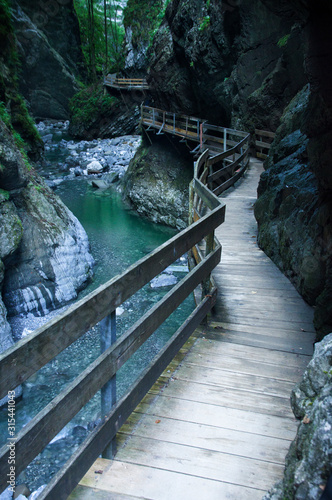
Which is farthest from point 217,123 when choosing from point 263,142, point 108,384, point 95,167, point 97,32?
point 97,32

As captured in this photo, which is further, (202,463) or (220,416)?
(220,416)

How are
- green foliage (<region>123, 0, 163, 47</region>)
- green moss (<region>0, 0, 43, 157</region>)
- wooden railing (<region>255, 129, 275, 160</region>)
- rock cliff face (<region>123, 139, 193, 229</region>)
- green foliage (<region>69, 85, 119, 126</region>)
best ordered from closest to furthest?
wooden railing (<region>255, 129, 275, 160</region>)
green moss (<region>0, 0, 43, 157</region>)
rock cliff face (<region>123, 139, 193, 229</region>)
green foliage (<region>123, 0, 163, 47</region>)
green foliage (<region>69, 85, 119, 126</region>)

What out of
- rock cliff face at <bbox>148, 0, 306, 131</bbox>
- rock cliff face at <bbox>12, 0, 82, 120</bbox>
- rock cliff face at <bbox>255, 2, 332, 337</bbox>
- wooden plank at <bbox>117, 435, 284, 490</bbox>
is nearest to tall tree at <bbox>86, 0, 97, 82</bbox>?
rock cliff face at <bbox>12, 0, 82, 120</bbox>

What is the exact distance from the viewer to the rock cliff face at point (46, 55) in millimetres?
42875

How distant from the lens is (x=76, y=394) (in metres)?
1.85

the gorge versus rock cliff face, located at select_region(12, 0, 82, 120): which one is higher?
rock cliff face, located at select_region(12, 0, 82, 120)

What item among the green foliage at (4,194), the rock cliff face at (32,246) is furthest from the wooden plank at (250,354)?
the green foliage at (4,194)

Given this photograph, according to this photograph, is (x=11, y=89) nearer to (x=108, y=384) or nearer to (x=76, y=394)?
(x=108, y=384)

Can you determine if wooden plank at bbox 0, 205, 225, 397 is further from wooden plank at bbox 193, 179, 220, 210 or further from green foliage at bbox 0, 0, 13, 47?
green foliage at bbox 0, 0, 13, 47

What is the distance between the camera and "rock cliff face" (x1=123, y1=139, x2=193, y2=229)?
1938cm

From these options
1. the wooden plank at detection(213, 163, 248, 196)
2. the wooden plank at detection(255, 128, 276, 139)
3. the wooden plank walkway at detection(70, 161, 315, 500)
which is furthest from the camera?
the wooden plank at detection(255, 128, 276, 139)

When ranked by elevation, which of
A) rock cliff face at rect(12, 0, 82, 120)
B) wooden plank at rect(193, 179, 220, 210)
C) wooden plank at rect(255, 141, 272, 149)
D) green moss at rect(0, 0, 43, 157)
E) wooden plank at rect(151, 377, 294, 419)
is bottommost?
wooden plank at rect(151, 377, 294, 419)

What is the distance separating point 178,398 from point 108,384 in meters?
0.88

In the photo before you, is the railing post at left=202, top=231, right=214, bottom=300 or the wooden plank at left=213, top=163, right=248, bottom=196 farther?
the wooden plank at left=213, top=163, right=248, bottom=196
